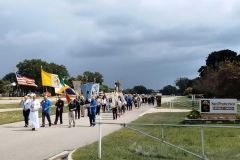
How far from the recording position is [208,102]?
30031mm

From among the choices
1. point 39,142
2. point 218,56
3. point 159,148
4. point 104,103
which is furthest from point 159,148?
point 218,56

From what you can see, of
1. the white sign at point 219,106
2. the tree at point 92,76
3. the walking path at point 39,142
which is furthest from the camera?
the tree at point 92,76

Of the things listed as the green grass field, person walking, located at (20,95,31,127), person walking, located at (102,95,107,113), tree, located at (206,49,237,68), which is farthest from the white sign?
tree, located at (206,49,237,68)

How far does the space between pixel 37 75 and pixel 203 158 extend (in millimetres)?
161105

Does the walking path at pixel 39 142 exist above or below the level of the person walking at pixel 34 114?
below

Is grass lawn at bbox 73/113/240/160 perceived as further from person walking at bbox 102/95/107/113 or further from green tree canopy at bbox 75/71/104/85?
green tree canopy at bbox 75/71/104/85

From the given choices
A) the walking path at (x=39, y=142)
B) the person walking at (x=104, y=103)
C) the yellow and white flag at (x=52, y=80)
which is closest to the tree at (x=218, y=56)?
the person walking at (x=104, y=103)

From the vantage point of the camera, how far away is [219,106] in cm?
2986

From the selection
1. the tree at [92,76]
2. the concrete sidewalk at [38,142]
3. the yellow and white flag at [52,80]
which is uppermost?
the tree at [92,76]

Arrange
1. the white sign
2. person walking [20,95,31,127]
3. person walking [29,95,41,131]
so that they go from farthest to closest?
the white sign
person walking [20,95,31,127]
person walking [29,95,41,131]

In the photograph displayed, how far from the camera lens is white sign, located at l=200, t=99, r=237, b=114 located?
29.6 metres

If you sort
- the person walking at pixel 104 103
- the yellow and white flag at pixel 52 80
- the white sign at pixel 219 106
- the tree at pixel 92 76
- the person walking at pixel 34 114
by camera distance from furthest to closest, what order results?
the tree at pixel 92 76
the person walking at pixel 104 103
the yellow and white flag at pixel 52 80
the white sign at pixel 219 106
the person walking at pixel 34 114

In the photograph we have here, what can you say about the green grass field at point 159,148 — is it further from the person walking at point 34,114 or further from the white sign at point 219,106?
the white sign at point 219,106

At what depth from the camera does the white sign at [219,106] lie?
29562 mm
